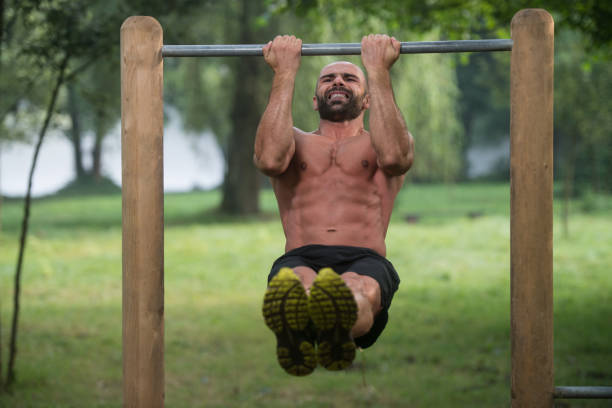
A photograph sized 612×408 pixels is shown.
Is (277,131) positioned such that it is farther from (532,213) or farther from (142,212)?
(532,213)

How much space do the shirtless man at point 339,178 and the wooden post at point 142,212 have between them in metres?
0.47

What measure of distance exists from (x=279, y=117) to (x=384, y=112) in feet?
→ 1.42

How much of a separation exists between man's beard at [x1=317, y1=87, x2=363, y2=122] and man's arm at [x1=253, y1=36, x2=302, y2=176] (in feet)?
0.74

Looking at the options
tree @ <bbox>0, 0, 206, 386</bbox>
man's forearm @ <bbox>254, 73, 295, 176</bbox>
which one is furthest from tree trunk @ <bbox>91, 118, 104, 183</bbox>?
man's forearm @ <bbox>254, 73, 295, 176</bbox>

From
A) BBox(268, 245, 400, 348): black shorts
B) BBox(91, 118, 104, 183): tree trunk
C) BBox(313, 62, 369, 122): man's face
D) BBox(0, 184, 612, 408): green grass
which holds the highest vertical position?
BBox(91, 118, 104, 183): tree trunk

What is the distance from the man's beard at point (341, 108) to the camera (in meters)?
3.25

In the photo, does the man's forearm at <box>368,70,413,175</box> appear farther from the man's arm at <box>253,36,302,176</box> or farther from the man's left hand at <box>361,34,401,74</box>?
the man's arm at <box>253,36,302,176</box>

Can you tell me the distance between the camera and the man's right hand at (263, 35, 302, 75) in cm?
310

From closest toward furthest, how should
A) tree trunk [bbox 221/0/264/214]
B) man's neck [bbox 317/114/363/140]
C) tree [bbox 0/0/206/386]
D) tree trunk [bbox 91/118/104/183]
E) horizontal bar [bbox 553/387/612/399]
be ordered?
1. horizontal bar [bbox 553/387/612/399]
2. man's neck [bbox 317/114/363/140]
3. tree [bbox 0/0/206/386]
4. tree trunk [bbox 221/0/264/214]
5. tree trunk [bbox 91/118/104/183]

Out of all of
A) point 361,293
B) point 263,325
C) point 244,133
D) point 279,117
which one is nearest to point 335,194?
point 279,117

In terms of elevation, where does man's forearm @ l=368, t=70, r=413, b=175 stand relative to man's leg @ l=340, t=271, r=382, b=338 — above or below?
above

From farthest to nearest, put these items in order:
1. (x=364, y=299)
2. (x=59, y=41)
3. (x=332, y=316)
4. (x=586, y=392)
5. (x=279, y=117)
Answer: (x=59, y=41) → (x=279, y=117) → (x=586, y=392) → (x=364, y=299) → (x=332, y=316)

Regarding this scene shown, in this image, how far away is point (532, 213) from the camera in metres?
2.96

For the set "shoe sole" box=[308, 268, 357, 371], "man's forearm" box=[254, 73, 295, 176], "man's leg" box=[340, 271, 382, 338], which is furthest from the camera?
"man's forearm" box=[254, 73, 295, 176]
